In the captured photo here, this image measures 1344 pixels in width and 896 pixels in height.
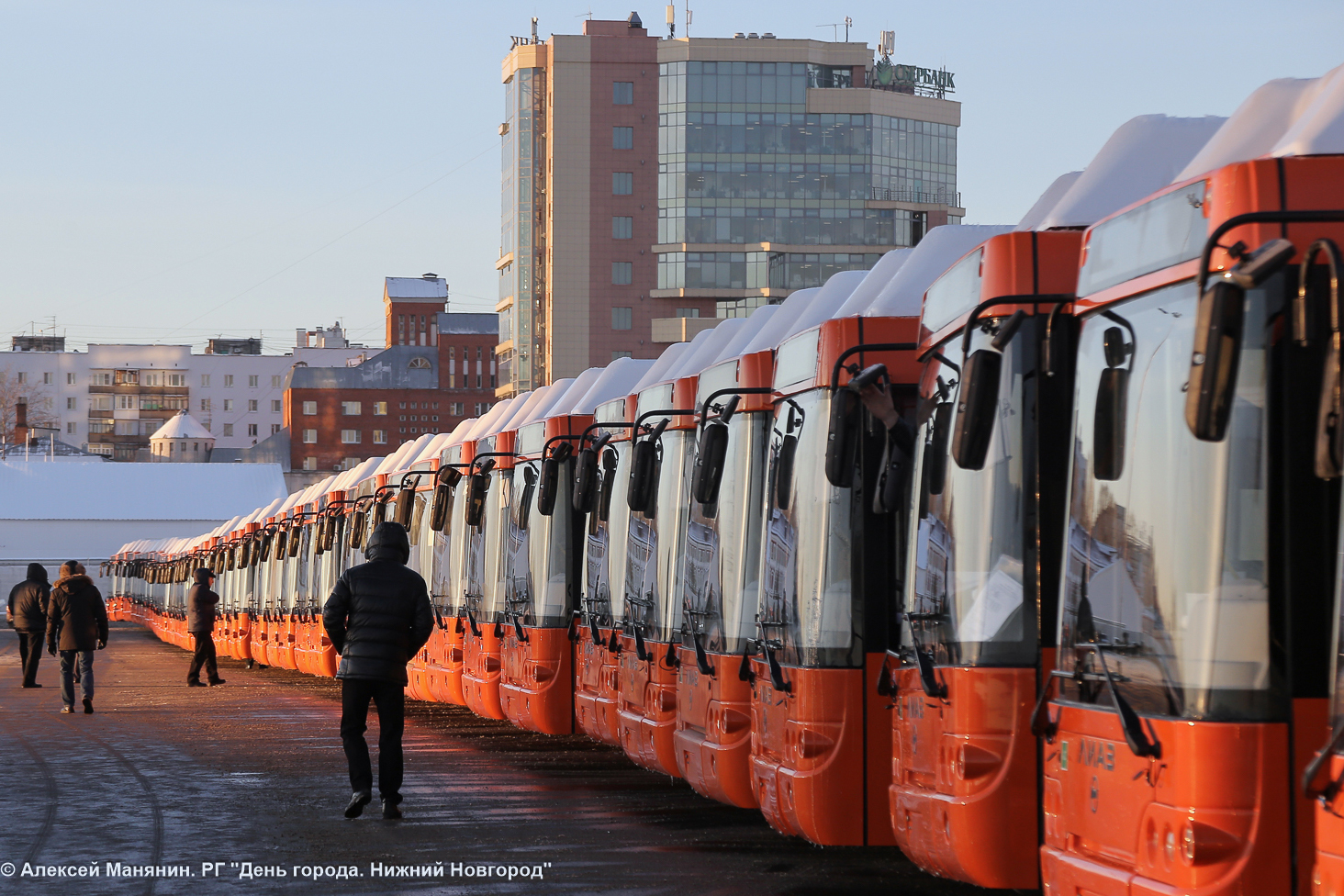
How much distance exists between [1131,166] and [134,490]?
355ft

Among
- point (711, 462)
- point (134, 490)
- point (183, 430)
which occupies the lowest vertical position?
point (711, 462)

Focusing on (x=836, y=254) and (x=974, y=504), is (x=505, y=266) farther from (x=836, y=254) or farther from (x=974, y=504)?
(x=974, y=504)

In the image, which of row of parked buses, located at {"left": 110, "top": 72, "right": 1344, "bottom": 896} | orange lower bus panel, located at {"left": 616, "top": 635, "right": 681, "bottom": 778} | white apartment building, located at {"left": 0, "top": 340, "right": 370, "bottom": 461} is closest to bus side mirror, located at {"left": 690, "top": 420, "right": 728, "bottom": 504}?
row of parked buses, located at {"left": 110, "top": 72, "right": 1344, "bottom": 896}

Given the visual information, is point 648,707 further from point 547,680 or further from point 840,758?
point 840,758

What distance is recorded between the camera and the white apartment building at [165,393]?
187 meters

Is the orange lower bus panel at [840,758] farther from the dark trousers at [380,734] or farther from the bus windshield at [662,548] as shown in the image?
the dark trousers at [380,734]

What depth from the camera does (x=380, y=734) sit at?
13.0 m

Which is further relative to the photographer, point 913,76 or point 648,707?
point 913,76

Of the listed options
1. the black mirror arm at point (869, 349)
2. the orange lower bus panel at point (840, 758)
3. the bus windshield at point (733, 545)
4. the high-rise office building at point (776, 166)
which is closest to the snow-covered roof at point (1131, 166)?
the black mirror arm at point (869, 349)

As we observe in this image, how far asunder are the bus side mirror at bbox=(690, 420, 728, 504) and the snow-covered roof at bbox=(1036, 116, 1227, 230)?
288cm

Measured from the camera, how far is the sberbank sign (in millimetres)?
99438

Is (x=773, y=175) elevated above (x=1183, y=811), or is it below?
above

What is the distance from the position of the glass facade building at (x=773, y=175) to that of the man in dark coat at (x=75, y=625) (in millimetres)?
73818

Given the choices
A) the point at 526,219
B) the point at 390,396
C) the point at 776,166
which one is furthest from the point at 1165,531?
the point at 390,396
